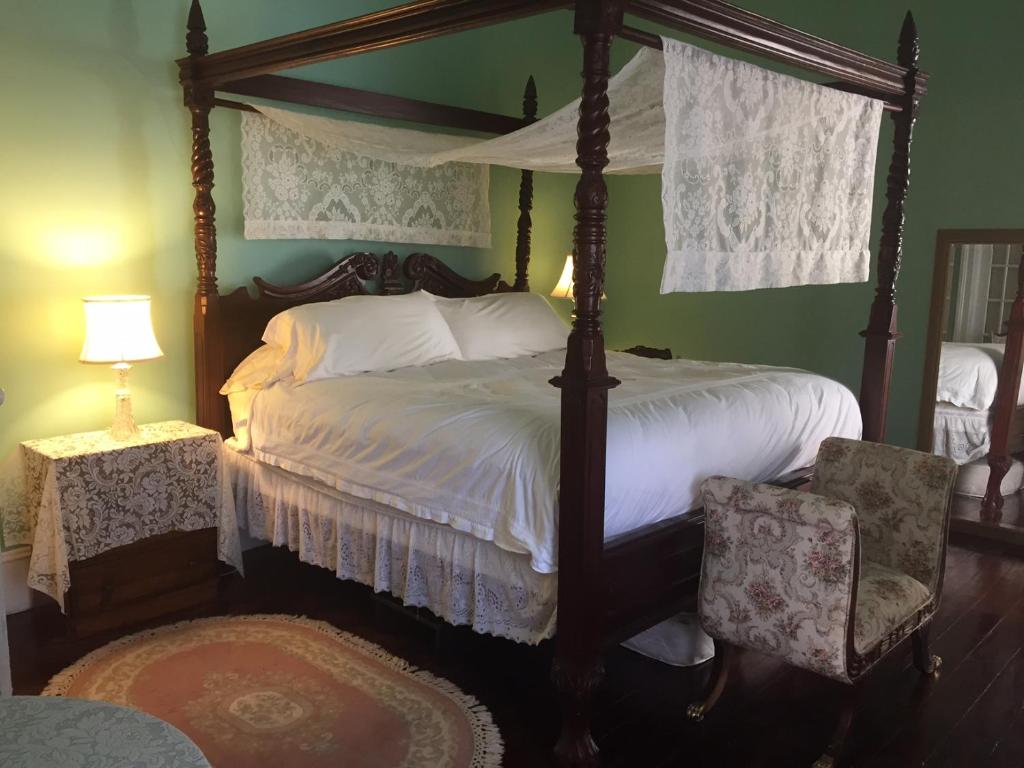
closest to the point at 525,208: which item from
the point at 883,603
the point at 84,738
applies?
the point at 883,603

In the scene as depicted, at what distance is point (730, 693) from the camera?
2787 millimetres

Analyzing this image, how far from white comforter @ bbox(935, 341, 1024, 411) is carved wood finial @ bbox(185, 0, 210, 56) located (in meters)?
3.70

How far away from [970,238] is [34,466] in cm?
424

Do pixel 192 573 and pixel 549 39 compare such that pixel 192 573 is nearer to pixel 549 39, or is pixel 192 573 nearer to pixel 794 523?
pixel 794 523

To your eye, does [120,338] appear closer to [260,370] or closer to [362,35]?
[260,370]

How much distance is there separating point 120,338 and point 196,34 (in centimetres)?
127

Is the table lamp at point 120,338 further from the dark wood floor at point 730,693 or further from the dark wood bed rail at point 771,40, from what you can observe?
the dark wood bed rail at point 771,40

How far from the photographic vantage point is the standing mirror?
4.08 meters

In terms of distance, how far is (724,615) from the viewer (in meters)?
2.52

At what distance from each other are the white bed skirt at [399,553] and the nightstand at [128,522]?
212 millimetres

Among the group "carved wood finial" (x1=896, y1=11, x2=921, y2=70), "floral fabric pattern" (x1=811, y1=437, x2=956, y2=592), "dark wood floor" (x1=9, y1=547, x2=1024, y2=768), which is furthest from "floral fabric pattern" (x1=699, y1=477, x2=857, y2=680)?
"carved wood finial" (x1=896, y1=11, x2=921, y2=70)

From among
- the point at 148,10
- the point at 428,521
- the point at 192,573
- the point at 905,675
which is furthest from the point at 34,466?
the point at 905,675

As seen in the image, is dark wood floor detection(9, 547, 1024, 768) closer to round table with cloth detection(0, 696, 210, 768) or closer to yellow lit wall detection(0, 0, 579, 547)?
yellow lit wall detection(0, 0, 579, 547)

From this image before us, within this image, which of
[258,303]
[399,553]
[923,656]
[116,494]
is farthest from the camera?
[258,303]
